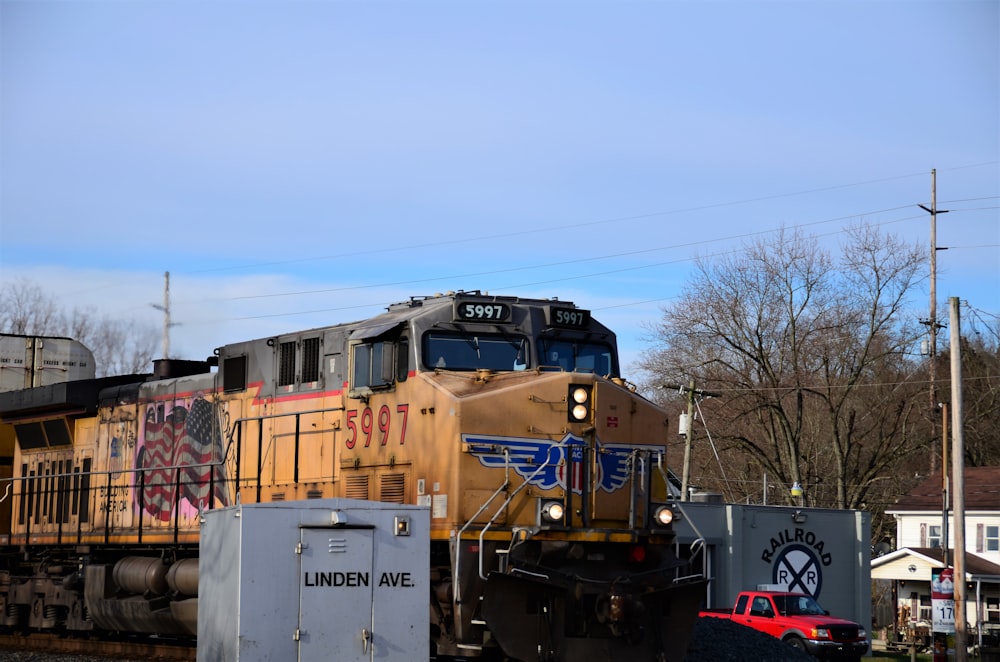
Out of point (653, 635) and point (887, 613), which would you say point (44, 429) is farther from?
point (887, 613)

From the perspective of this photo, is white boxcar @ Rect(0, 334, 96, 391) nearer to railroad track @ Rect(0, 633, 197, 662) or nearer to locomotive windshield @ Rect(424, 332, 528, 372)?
railroad track @ Rect(0, 633, 197, 662)

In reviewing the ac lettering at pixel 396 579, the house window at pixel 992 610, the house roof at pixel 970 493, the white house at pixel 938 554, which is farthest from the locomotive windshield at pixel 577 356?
the house roof at pixel 970 493

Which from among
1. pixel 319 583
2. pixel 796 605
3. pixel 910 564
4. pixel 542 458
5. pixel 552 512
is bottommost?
pixel 910 564

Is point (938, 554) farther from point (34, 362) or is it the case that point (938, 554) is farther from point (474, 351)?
point (474, 351)

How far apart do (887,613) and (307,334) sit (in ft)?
132

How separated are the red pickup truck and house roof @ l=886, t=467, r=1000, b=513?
800 inches

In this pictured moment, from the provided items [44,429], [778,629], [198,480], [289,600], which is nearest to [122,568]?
[198,480]

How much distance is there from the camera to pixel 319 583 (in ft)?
37.8

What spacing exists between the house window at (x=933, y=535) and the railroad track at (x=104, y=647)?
110ft


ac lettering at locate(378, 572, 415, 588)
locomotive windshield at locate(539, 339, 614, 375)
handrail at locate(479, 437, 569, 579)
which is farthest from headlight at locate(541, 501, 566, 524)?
locomotive windshield at locate(539, 339, 614, 375)

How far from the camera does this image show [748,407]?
155 feet

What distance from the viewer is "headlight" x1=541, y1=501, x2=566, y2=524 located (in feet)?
39.8

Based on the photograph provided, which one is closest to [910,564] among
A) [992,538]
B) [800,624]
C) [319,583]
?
[992,538]

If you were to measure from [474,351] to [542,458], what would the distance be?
4.75 feet
